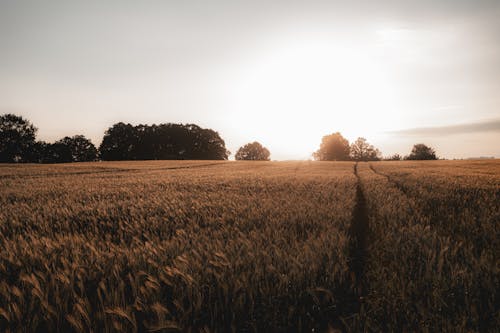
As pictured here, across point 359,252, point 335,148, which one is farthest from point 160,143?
point 359,252

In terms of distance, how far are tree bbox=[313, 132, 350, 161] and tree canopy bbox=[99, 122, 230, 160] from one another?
45.6 metres

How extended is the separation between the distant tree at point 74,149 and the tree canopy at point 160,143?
4878 millimetres

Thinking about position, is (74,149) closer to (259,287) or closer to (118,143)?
(118,143)

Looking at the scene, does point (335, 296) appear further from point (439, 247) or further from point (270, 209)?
point (270, 209)

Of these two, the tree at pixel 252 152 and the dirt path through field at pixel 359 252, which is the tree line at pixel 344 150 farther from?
the dirt path through field at pixel 359 252

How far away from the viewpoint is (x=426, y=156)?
97.8 meters

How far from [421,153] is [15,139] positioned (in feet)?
508

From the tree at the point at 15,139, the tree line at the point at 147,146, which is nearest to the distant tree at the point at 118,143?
the tree line at the point at 147,146

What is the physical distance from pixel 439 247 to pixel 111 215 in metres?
5.08

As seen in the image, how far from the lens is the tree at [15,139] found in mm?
82062

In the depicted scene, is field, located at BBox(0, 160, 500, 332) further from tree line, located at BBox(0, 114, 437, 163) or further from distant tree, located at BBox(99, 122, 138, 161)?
distant tree, located at BBox(99, 122, 138, 161)

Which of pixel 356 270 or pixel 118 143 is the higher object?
pixel 118 143

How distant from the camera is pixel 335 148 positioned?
11144 cm

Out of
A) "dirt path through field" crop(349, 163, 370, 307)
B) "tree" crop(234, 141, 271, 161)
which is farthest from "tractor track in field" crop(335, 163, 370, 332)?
"tree" crop(234, 141, 271, 161)
